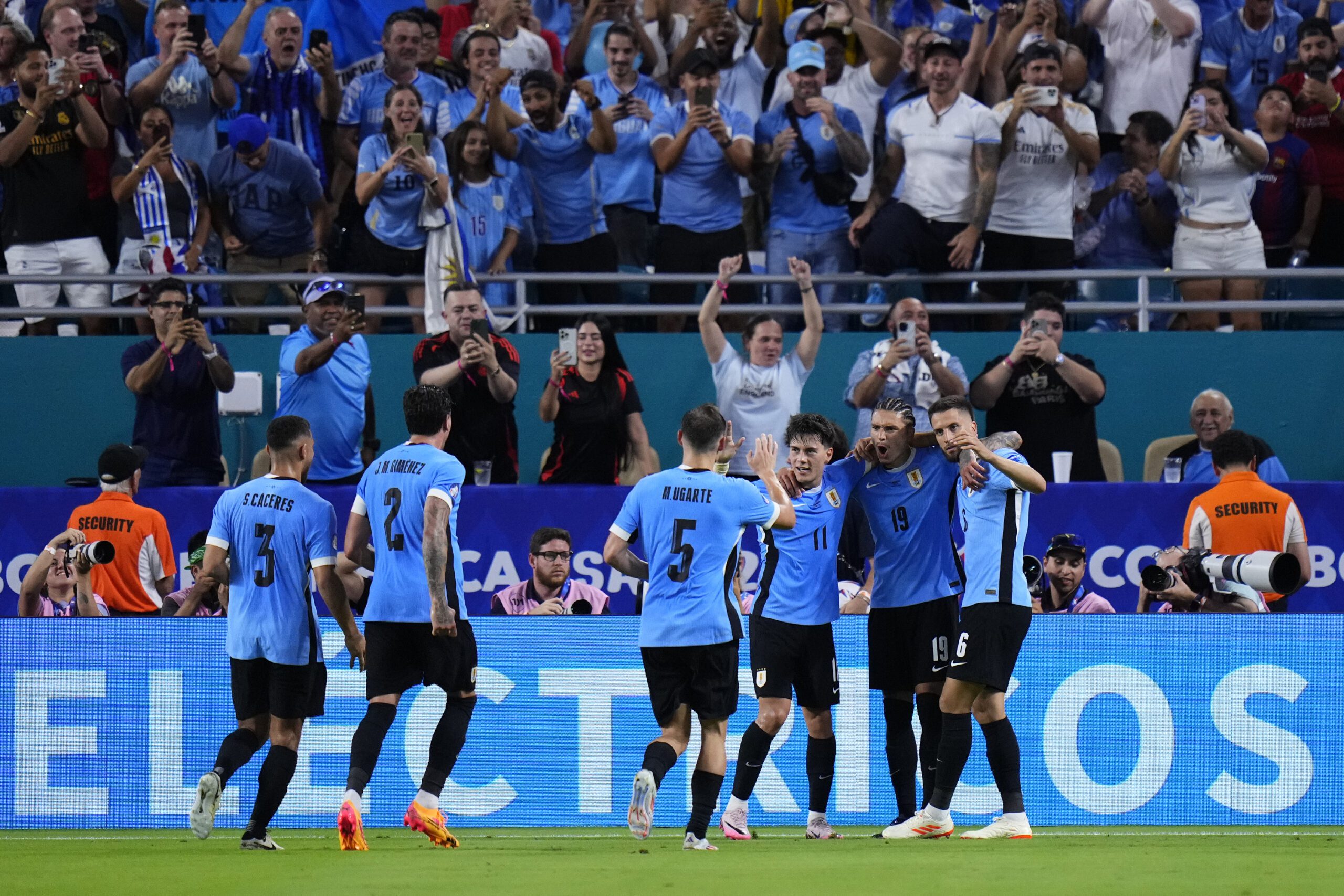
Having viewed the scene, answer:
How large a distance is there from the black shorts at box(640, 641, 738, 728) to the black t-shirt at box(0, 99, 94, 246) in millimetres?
8266

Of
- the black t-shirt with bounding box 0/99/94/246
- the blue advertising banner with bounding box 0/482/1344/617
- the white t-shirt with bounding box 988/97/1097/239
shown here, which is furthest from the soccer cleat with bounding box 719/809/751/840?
the black t-shirt with bounding box 0/99/94/246

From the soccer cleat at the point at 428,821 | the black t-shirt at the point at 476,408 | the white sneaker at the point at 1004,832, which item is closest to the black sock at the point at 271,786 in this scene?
the soccer cleat at the point at 428,821

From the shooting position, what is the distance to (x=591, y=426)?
12812 millimetres

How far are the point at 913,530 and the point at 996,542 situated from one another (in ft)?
2.26

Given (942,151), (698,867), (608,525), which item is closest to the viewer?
(698,867)

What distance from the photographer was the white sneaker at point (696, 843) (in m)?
8.22

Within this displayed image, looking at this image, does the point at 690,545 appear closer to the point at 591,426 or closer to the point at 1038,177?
the point at 591,426

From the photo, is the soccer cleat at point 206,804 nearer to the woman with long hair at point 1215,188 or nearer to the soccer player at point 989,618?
the soccer player at point 989,618

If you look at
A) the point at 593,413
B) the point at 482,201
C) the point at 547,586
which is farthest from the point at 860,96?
the point at 547,586

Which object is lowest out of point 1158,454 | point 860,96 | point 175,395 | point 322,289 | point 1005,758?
point 1005,758

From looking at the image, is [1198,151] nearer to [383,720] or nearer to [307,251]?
[307,251]

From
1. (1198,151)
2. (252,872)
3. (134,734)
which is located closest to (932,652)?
(252,872)

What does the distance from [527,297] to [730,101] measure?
100 inches

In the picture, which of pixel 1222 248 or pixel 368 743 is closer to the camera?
pixel 368 743
